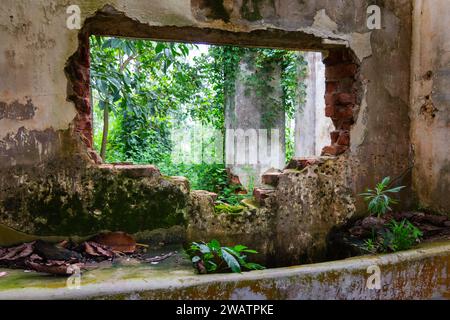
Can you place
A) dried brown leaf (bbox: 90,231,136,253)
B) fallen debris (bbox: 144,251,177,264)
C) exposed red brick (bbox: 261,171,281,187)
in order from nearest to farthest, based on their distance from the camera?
fallen debris (bbox: 144,251,177,264) → dried brown leaf (bbox: 90,231,136,253) → exposed red brick (bbox: 261,171,281,187)

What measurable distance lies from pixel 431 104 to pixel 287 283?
6.41 feet

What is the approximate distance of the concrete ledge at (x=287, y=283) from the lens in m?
1.88

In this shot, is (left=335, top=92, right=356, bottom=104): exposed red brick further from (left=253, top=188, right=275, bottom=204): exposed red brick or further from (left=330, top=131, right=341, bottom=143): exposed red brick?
(left=253, top=188, right=275, bottom=204): exposed red brick

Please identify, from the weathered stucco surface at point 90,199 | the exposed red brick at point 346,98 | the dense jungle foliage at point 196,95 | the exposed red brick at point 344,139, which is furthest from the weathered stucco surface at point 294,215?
the dense jungle foliage at point 196,95

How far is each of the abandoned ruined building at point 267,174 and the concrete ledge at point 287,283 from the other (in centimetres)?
63

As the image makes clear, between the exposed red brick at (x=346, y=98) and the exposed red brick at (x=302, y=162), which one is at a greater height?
the exposed red brick at (x=346, y=98)

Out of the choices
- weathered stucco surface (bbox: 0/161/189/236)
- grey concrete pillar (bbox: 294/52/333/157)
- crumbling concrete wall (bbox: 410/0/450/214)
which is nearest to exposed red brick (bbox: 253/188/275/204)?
weathered stucco surface (bbox: 0/161/189/236)

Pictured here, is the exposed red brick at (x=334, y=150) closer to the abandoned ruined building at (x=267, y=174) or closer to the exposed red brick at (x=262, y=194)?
the abandoned ruined building at (x=267, y=174)

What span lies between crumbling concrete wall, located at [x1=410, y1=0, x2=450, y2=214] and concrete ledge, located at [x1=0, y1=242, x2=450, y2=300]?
0.63 meters

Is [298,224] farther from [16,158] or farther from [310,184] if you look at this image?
[16,158]

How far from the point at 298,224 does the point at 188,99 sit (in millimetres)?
5227

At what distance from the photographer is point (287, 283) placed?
214 cm

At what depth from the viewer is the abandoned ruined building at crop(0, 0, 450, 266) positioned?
251 centimetres

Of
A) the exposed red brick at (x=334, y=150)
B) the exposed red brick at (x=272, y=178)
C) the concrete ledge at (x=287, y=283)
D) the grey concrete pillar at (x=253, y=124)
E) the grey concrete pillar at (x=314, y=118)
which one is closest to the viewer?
the concrete ledge at (x=287, y=283)
